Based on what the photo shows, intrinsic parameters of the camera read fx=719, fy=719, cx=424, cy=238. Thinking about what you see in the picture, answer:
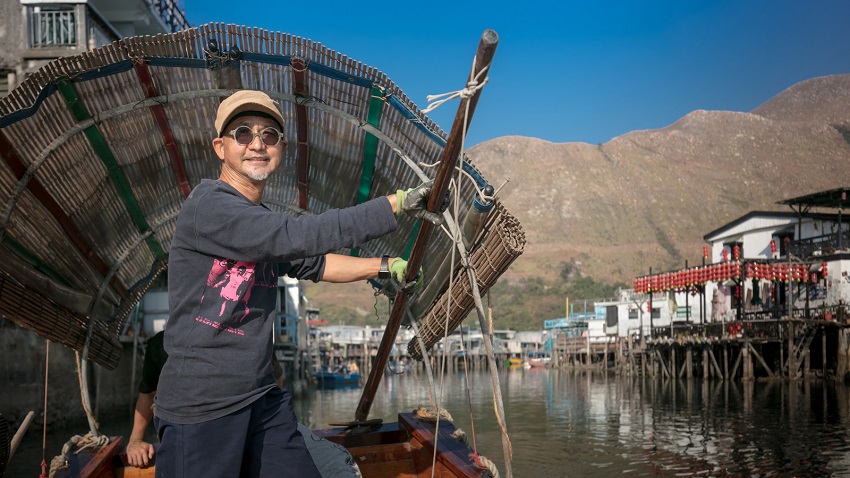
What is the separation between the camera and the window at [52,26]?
20438 mm

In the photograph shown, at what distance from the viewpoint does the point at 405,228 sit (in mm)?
6945

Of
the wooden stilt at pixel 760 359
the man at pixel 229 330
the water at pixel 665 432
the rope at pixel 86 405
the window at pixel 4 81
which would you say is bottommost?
the water at pixel 665 432

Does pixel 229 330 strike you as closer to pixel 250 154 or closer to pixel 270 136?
pixel 250 154

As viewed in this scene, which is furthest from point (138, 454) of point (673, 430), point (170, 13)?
point (170, 13)

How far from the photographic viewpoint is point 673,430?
18.4m

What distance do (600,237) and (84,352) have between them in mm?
169634

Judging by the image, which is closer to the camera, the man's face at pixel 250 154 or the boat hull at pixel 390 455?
the man's face at pixel 250 154

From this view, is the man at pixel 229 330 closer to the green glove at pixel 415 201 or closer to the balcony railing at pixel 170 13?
the green glove at pixel 415 201

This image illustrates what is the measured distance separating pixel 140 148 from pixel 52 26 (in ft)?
56.7

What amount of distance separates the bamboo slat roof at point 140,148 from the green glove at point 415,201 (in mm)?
1945

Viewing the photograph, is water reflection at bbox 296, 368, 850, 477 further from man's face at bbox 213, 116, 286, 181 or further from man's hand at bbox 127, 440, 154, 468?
man's face at bbox 213, 116, 286, 181

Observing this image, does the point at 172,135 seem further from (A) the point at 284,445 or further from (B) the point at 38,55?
(B) the point at 38,55

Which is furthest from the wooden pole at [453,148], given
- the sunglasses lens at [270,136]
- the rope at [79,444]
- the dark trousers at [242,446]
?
the rope at [79,444]

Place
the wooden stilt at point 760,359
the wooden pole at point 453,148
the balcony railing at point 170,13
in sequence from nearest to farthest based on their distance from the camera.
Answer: the wooden pole at point 453,148 → the balcony railing at point 170,13 → the wooden stilt at point 760,359
